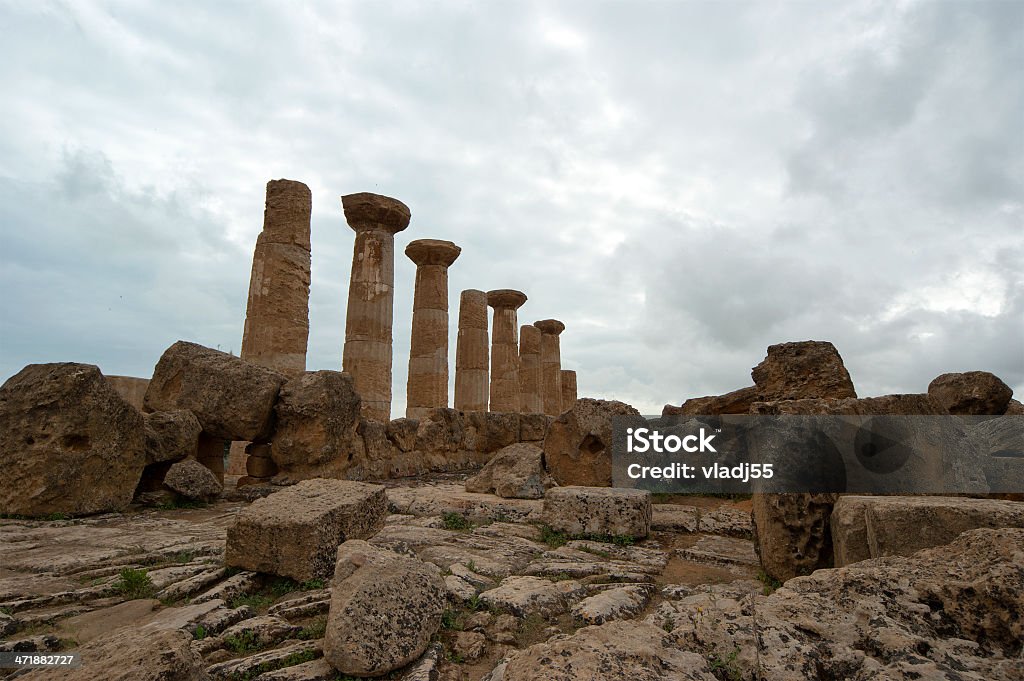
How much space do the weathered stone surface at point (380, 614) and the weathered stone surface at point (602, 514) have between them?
97.2 inches

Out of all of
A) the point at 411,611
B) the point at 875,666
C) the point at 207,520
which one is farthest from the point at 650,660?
the point at 207,520

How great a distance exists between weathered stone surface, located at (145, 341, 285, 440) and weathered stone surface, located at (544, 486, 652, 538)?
4154 millimetres

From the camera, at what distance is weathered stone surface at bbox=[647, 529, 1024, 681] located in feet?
6.21

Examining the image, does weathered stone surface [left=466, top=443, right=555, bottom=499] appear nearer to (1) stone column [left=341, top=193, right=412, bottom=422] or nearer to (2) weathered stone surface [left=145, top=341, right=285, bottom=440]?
→ (2) weathered stone surface [left=145, top=341, right=285, bottom=440]

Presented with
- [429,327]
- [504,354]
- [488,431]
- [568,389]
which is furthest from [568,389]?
[488,431]

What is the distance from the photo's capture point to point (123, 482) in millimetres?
5812

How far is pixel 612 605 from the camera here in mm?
3242

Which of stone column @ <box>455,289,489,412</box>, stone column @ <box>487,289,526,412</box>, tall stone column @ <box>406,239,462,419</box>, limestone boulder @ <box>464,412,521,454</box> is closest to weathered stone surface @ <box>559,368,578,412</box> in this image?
stone column @ <box>487,289,526,412</box>

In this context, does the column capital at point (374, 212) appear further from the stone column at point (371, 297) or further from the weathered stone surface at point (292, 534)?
the weathered stone surface at point (292, 534)

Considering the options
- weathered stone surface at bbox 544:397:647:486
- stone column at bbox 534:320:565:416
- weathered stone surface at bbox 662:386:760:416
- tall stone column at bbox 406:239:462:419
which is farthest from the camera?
stone column at bbox 534:320:565:416

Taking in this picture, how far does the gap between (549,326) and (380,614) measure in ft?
71.2

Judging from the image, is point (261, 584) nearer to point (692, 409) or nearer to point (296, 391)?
point (296, 391)
